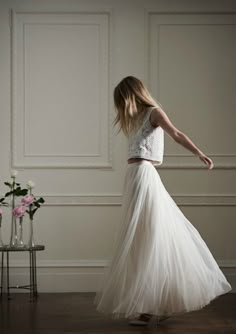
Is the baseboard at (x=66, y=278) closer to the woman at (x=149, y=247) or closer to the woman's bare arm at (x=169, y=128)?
the woman at (x=149, y=247)

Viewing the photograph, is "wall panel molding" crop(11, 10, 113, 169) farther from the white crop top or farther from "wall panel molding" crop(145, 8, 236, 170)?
the white crop top

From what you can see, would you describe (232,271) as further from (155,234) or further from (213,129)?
(155,234)

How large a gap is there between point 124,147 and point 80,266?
1.00 meters

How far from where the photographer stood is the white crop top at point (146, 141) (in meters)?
4.07

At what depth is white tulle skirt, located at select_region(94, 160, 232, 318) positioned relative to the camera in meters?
3.82

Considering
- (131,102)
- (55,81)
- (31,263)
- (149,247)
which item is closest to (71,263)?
(31,263)

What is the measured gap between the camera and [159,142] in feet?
13.5

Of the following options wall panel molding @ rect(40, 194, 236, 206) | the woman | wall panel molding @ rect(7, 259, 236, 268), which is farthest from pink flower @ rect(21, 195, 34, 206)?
the woman

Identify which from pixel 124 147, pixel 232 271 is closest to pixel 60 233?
pixel 124 147

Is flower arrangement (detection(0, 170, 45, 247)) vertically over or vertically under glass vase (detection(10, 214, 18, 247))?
over

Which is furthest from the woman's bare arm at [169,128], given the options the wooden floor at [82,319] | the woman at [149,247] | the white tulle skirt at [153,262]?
the wooden floor at [82,319]

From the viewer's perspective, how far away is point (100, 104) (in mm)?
5566

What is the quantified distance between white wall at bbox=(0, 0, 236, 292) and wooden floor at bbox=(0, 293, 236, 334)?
0.68 metres

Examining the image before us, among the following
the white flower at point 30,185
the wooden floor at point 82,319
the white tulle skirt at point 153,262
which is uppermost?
the white flower at point 30,185
